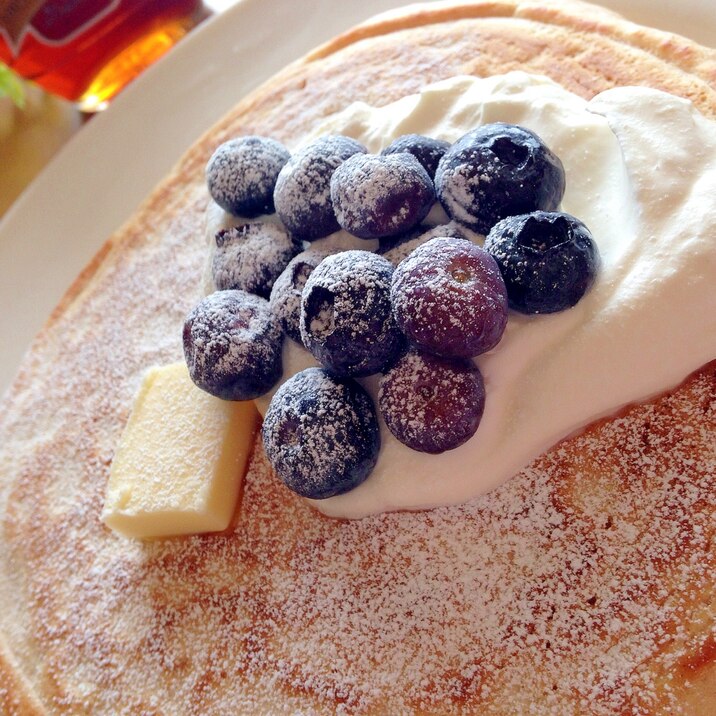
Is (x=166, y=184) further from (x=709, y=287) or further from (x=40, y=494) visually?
(x=709, y=287)

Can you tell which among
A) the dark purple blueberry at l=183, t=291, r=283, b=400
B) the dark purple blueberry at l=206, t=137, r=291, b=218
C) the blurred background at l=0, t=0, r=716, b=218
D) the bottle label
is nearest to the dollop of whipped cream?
the dark purple blueberry at l=183, t=291, r=283, b=400

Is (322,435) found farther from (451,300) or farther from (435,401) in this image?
(451,300)

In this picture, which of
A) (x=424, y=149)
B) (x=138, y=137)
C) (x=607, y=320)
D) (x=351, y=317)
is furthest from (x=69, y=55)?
(x=607, y=320)

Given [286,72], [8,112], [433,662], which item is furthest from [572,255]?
[8,112]

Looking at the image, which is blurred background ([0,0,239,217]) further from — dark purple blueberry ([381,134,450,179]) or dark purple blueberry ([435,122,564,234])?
dark purple blueberry ([435,122,564,234])

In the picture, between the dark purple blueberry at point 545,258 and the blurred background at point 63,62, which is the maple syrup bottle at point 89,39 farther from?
the dark purple blueberry at point 545,258

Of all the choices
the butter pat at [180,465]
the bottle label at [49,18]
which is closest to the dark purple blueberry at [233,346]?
the butter pat at [180,465]
